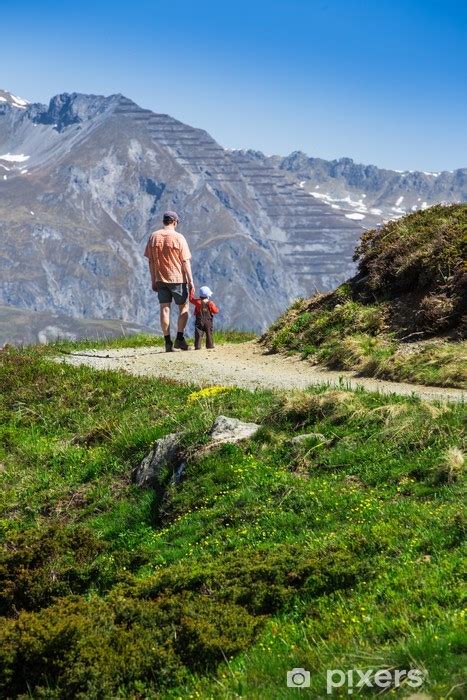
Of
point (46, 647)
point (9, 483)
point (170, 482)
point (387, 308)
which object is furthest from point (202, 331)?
point (46, 647)

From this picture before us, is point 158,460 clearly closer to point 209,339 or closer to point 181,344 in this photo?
point 181,344

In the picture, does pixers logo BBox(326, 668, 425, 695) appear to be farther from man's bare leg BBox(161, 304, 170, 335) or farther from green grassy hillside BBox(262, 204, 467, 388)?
man's bare leg BBox(161, 304, 170, 335)

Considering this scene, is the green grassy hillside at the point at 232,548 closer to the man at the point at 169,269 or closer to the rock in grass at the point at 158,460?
the rock in grass at the point at 158,460

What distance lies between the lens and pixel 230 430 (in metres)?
14.5

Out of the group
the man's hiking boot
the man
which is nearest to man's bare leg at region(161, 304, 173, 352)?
the man

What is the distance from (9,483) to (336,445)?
261 inches

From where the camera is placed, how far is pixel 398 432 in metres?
12.7

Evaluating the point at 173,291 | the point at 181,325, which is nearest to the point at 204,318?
the point at 181,325

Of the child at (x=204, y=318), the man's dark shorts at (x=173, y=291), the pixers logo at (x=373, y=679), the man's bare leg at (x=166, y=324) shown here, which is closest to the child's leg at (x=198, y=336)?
the child at (x=204, y=318)

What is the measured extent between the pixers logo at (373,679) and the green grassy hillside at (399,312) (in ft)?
36.1

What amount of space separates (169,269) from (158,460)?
10.3 metres

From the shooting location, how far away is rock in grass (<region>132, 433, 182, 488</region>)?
14500 mm

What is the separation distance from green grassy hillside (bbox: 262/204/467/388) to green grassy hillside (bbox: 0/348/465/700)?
373 centimetres

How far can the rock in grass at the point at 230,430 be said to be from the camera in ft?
46.8
